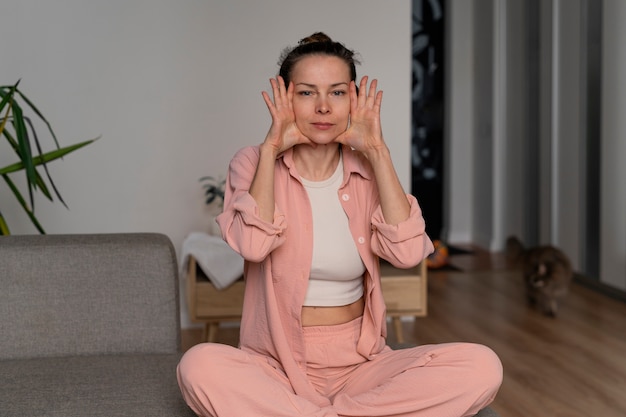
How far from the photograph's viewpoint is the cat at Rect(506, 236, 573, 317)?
4.75 m

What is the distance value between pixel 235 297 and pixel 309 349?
5.49 feet

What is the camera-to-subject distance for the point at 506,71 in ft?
23.2

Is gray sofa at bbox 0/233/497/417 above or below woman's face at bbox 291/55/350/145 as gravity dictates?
below

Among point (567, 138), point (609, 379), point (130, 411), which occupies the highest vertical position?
point (567, 138)

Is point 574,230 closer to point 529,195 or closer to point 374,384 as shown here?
point 529,195

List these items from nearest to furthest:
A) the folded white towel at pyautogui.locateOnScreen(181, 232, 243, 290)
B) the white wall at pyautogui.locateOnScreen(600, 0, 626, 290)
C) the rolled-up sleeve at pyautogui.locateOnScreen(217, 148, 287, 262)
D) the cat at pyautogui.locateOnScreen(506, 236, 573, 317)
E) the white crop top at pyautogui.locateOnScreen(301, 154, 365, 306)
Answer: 1. the rolled-up sleeve at pyautogui.locateOnScreen(217, 148, 287, 262)
2. the white crop top at pyautogui.locateOnScreen(301, 154, 365, 306)
3. the folded white towel at pyautogui.locateOnScreen(181, 232, 243, 290)
4. the cat at pyautogui.locateOnScreen(506, 236, 573, 317)
5. the white wall at pyautogui.locateOnScreen(600, 0, 626, 290)

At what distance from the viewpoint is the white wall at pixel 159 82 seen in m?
4.20

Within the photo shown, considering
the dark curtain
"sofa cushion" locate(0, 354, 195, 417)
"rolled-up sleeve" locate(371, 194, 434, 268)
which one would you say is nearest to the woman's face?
"rolled-up sleeve" locate(371, 194, 434, 268)

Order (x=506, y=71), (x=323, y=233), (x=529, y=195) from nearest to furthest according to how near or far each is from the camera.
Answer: (x=323, y=233), (x=529, y=195), (x=506, y=71)

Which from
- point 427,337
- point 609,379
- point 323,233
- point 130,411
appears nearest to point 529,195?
point 427,337

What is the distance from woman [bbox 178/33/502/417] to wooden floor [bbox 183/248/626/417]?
3.62 feet

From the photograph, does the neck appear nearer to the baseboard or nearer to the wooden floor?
the wooden floor

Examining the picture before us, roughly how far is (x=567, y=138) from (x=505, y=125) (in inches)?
51.2

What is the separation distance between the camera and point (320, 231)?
7.43ft
